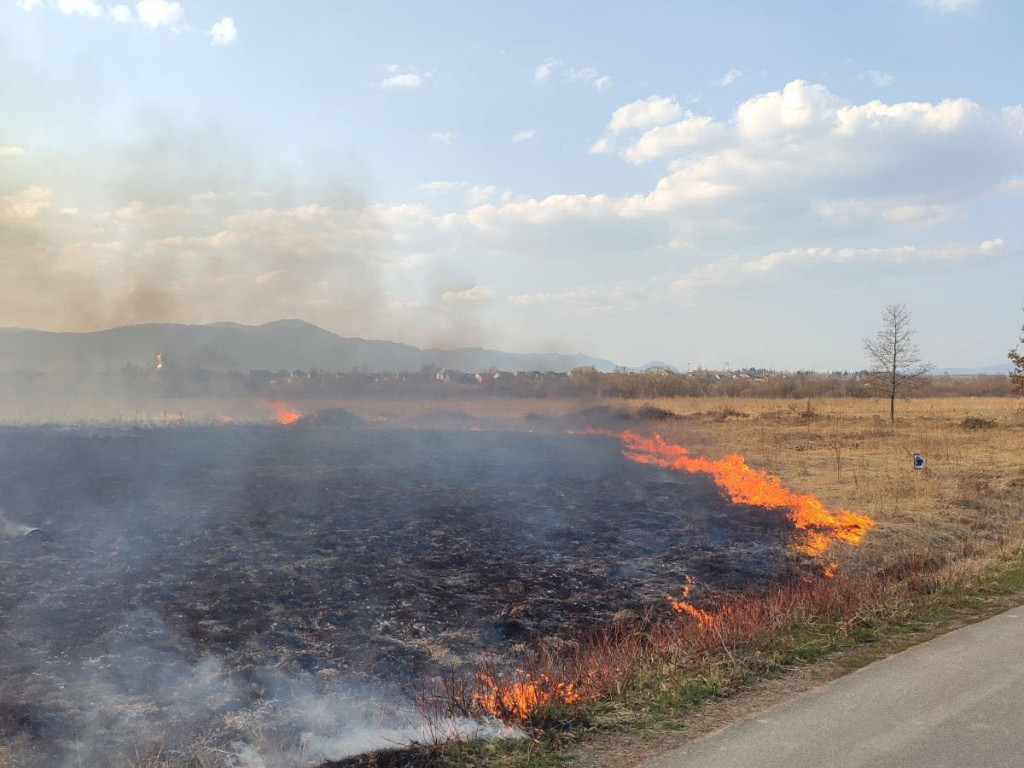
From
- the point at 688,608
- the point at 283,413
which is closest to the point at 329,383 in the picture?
the point at 283,413

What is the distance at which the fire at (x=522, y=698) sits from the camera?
22.9 ft

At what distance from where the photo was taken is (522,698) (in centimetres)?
741

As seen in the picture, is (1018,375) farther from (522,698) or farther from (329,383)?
(329,383)

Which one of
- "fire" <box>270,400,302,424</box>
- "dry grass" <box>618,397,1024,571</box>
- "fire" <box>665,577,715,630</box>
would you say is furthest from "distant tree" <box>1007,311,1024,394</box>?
"fire" <box>270,400,302,424</box>

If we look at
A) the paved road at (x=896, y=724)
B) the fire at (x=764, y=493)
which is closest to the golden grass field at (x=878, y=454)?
the fire at (x=764, y=493)

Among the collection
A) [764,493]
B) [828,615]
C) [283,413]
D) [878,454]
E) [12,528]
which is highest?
[283,413]

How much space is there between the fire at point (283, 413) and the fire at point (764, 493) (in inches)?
732

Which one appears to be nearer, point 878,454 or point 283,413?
point 878,454

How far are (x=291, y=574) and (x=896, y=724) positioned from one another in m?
11.7

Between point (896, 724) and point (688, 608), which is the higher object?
point (896, 724)

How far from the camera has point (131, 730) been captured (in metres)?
8.43

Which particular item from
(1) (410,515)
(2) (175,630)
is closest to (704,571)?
(1) (410,515)

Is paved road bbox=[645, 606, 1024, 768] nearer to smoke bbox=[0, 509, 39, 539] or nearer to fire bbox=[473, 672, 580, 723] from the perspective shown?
fire bbox=[473, 672, 580, 723]

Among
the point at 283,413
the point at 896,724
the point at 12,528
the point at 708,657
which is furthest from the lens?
the point at 283,413
